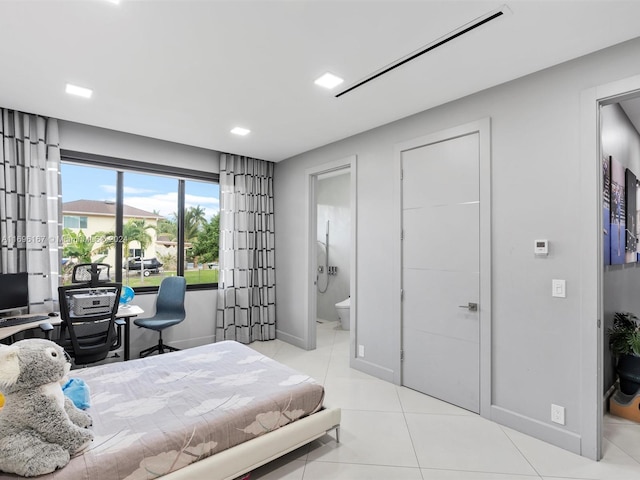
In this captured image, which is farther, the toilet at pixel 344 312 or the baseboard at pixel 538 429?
the toilet at pixel 344 312

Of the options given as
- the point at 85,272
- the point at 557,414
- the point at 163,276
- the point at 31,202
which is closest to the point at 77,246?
the point at 85,272

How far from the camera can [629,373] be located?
2.72m

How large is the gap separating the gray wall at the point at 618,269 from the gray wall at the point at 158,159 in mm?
4375

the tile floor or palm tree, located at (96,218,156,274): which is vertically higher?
palm tree, located at (96,218,156,274)

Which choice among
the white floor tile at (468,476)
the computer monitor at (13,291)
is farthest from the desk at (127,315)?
the white floor tile at (468,476)

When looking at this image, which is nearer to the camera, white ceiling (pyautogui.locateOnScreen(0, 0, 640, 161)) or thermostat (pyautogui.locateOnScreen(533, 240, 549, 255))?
white ceiling (pyautogui.locateOnScreen(0, 0, 640, 161))

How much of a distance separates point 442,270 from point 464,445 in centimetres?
137

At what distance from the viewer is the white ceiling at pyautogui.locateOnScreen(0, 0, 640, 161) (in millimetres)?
1799

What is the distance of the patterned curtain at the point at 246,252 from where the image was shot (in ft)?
15.3

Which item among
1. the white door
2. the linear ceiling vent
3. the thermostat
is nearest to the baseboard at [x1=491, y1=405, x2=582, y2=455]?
the white door

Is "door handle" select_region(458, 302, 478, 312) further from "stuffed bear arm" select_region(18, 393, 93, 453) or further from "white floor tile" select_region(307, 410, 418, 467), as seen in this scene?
"stuffed bear arm" select_region(18, 393, 93, 453)

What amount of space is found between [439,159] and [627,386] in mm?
2483

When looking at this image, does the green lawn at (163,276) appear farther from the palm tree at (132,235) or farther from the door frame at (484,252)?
the door frame at (484,252)

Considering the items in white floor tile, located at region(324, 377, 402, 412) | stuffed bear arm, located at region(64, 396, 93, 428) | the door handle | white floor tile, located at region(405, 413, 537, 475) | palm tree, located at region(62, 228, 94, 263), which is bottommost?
white floor tile, located at region(324, 377, 402, 412)
